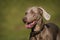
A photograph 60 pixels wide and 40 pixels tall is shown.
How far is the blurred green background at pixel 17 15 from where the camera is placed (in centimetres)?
898

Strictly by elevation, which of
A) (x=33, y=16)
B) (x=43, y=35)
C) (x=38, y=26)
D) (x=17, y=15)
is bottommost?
(x=17, y=15)

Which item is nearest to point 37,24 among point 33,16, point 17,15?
point 33,16

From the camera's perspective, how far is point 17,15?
10.1 m

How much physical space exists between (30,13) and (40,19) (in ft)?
0.65

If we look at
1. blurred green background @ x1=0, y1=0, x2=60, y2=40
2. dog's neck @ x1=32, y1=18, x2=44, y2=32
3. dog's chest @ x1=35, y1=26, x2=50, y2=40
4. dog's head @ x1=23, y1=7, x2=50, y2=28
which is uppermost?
dog's head @ x1=23, y1=7, x2=50, y2=28

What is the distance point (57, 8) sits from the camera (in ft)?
33.8

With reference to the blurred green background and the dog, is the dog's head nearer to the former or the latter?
the dog

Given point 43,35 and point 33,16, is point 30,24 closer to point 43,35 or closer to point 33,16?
point 33,16

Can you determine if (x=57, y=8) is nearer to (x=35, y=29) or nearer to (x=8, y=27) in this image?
(x=8, y=27)

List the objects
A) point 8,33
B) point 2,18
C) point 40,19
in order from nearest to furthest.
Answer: point 40,19, point 8,33, point 2,18

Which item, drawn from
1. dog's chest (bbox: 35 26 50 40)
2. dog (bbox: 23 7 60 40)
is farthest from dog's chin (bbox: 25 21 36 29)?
dog's chest (bbox: 35 26 50 40)

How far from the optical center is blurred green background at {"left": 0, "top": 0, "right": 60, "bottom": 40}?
29.5ft

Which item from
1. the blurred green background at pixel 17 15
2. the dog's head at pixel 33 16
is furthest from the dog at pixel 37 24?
the blurred green background at pixel 17 15

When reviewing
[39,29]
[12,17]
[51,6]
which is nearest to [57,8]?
[51,6]
